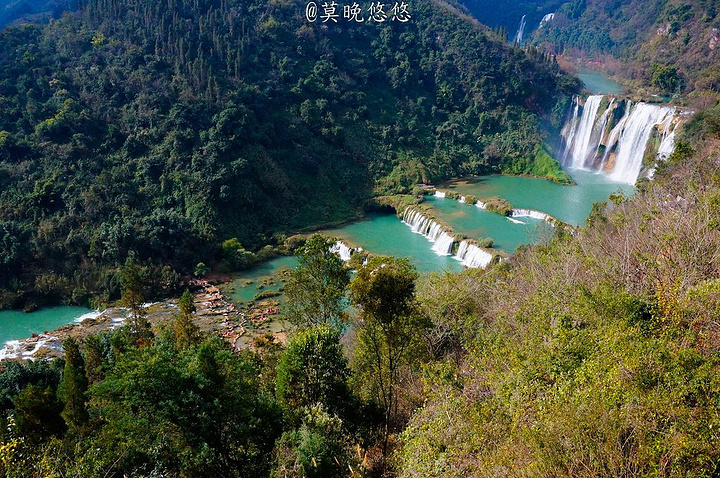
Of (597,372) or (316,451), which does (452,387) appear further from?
(316,451)

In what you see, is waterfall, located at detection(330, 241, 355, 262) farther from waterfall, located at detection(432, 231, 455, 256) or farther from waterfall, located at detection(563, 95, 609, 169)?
waterfall, located at detection(563, 95, 609, 169)

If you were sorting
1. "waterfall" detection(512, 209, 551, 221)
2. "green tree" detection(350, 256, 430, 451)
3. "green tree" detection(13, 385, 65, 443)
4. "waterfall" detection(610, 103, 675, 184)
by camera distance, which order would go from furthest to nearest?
"waterfall" detection(610, 103, 675, 184), "waterfall" detection(512, 209, 551, 221), "green tree" detection(13, 385, 65, 443), "green tree" detection(350, 256, 430, 451)

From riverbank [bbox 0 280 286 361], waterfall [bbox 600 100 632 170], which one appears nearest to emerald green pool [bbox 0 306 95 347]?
riverbank [bbox 0 280 286 361]

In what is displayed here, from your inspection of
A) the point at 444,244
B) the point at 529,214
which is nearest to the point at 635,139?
the point at 529,214

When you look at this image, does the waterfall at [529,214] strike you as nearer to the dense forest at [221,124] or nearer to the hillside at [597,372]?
the dense forest at [221,124]

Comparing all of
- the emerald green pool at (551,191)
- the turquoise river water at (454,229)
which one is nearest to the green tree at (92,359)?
the turquoise river water at (454,229)

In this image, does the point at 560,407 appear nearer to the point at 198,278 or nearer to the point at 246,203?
the point at 198,278

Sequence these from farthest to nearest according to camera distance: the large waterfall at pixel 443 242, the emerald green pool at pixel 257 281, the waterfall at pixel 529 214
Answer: the waterfall at pixel 529 214 < the large waterfall at pixel 443 242 < the emerald green pool at pixel 257 281
